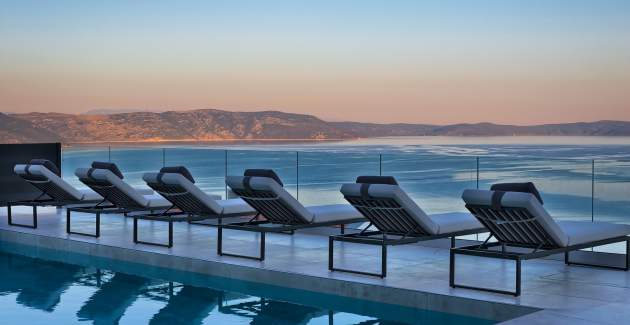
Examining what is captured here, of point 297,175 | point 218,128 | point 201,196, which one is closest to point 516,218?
point 201,196

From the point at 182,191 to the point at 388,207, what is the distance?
213 centimetres

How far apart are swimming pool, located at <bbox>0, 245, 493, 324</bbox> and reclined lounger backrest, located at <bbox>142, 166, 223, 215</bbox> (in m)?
0.74

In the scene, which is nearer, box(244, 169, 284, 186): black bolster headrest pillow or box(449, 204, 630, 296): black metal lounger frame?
box(449, 204, 630, 296): black metal lounger frame

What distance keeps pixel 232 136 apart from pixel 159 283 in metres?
26.5

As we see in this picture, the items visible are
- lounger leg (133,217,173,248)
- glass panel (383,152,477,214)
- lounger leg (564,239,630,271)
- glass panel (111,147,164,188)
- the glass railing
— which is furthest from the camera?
glass panel (111,147,164,188)

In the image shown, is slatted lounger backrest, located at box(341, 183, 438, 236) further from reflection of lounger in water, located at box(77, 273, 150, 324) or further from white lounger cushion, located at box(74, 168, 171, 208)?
white lounger cushion, located at box(74, 168, 171, 208)

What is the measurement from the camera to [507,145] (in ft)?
168

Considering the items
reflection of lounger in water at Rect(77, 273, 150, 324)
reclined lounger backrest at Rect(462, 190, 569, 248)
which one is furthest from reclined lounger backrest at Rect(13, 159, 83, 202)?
reclined lounger backrest at Rect(462, 190, 569, 248)

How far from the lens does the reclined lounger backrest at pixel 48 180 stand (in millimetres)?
9180

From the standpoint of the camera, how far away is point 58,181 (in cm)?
929

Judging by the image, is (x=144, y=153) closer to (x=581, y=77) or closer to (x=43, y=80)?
(x=43, y=80)

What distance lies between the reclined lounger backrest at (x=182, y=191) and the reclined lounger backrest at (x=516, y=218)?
2.74m

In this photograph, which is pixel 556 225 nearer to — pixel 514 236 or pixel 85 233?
pixel 514 236

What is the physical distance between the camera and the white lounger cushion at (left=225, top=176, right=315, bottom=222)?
6.99m
